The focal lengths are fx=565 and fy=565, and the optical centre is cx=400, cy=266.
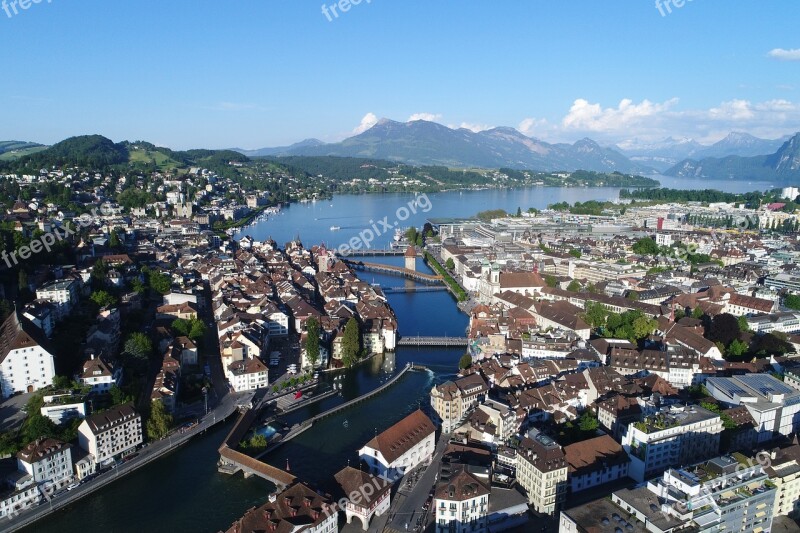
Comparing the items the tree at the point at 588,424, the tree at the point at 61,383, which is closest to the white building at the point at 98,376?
the tree at the point at 61,383

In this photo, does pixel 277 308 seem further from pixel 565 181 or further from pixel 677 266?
pixel 565 181

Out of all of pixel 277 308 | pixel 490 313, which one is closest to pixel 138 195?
pixel 277 308

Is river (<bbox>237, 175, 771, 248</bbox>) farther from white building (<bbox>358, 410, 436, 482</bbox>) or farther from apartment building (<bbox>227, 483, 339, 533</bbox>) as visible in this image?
apartment building (<bbox>227, 483, 339, 533</bbox>)

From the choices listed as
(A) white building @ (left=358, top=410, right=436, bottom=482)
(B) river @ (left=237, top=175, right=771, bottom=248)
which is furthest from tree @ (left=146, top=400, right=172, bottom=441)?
(B) river @ (left=237, top=175, right=771, bottom=248)

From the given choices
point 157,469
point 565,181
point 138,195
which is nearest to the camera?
point 157,469

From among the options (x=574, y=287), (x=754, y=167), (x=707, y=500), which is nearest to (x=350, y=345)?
(x=707, y=500)
